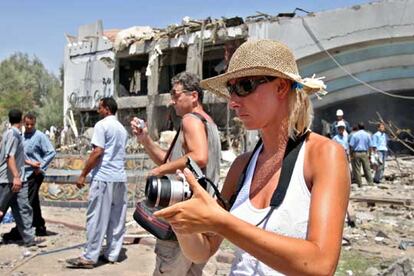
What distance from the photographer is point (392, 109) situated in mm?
20594

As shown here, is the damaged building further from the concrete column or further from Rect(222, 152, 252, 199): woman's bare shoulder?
Rect(222, 152, 252, 199): woman's bare shoulder

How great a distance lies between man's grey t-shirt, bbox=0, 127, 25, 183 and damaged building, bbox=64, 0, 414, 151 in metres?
13.1

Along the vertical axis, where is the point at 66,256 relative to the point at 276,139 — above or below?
below

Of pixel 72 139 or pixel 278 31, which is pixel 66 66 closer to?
pixel 72 139

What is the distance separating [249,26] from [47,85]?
123 ft

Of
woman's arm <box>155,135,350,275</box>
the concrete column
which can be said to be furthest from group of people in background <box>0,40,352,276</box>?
the concrete column

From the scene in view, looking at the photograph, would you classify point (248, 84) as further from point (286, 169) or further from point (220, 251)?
point (220, 251)

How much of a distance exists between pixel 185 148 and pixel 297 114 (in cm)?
192

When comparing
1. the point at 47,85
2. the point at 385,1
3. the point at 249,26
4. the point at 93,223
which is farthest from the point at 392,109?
the point at 47,85

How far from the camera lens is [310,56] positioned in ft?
63.3

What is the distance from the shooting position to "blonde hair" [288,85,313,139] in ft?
6.12

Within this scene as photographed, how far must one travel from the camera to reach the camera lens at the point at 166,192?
1.73 m

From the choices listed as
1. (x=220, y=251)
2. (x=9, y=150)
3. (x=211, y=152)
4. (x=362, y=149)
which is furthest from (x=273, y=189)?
A: (x=362, y=149)

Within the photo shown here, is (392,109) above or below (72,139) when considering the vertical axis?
above
